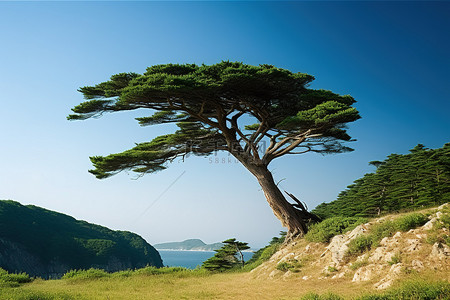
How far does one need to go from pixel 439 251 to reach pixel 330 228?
511cm

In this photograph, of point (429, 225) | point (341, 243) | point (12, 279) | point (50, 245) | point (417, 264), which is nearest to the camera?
point (417, 264)

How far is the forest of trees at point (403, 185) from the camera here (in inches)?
620

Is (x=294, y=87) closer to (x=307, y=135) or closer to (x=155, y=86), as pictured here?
(x=307, y=135)

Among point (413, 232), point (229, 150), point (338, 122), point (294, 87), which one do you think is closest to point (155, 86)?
point (229, 150)

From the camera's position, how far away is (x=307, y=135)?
1405 centimetres

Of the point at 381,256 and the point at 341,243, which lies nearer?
the point at 381,256

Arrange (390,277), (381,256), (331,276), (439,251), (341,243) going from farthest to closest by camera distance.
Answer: (341,243) < (331,276) < (381,256) < (439,251) < (390,277)

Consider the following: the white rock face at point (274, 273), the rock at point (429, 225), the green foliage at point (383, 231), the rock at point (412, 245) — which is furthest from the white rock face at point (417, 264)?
the white rock face at point (274, 273)

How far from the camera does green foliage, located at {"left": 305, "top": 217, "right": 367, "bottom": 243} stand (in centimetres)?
1251

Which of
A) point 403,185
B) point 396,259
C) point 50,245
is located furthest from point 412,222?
point 50,245

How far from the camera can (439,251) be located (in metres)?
8.03

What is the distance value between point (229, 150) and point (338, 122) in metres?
5.34

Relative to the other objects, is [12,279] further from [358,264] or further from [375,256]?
[375,256]

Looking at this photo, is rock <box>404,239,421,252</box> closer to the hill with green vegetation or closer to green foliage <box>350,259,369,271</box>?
green foliage <box>350,259,369,271</box>
